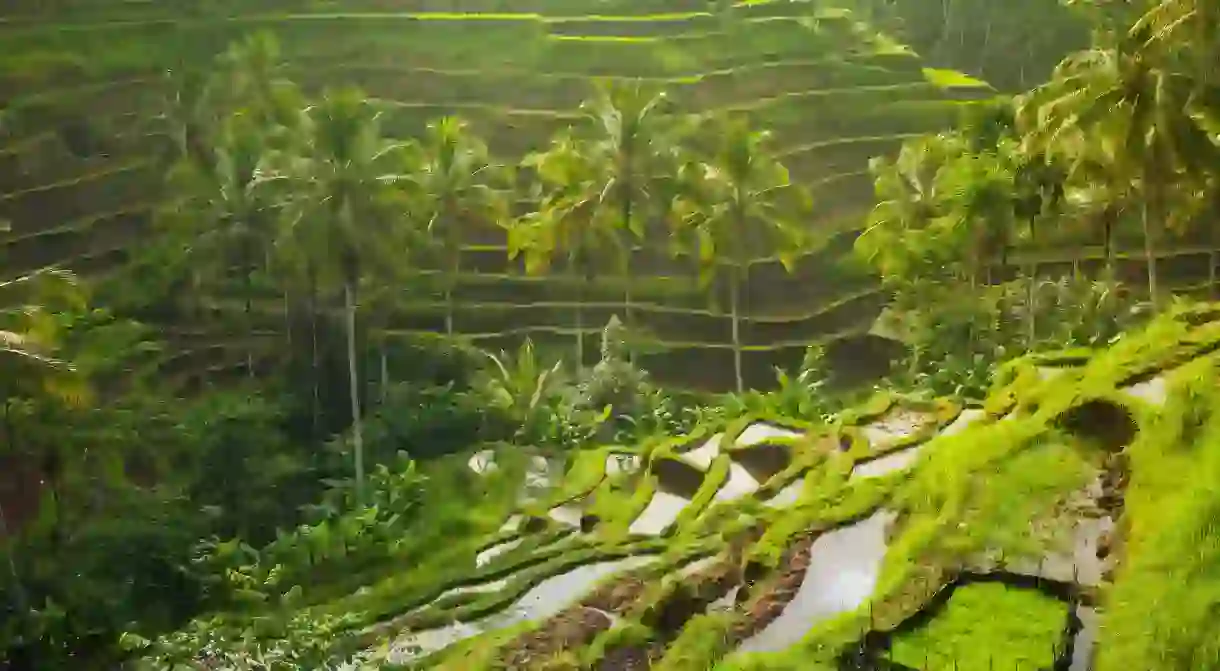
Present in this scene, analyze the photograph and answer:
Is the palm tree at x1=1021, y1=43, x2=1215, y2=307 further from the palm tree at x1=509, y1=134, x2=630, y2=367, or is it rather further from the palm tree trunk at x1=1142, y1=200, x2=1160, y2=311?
the palm tree at x1=509, y1=134, x2=630, y2=367

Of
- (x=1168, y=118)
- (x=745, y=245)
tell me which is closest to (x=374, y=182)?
(x=745, y=245)

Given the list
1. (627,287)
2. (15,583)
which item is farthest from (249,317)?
(627,287)

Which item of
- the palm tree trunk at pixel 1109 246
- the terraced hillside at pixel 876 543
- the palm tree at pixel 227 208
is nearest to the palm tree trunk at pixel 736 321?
the terraced hillside at pixel 876 543

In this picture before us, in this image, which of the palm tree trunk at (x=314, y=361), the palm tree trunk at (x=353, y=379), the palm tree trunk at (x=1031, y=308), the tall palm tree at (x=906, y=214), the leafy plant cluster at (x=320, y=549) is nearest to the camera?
the leafy plant cluster at (x=320, y=549)

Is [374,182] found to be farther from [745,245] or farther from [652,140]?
[745,245]

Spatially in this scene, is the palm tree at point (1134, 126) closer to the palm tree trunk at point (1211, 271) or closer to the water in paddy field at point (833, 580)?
the palm tree trunk at point (1211, 271)

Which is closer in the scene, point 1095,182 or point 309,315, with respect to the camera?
point 1095,182

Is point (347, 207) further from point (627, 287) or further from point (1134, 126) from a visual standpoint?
point (1134, 126)
